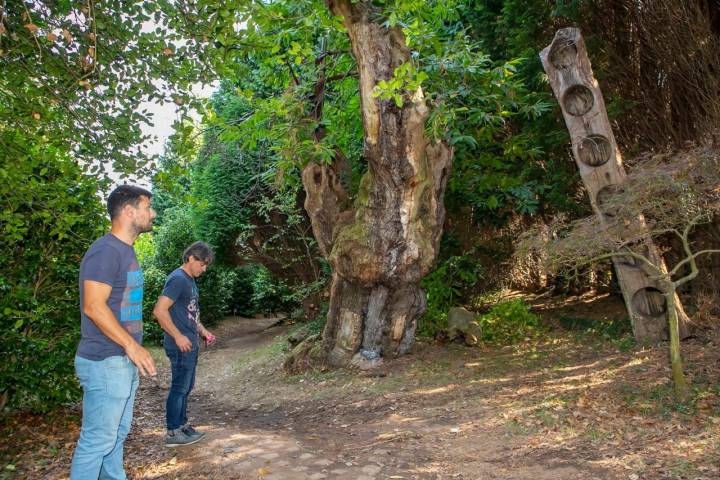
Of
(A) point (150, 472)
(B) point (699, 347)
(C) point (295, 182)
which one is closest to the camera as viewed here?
(A) point (150, 472)

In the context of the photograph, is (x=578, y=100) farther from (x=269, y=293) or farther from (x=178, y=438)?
(x=269, y=293)

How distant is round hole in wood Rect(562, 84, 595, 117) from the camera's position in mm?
Answer: 8000

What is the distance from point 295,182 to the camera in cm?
1090

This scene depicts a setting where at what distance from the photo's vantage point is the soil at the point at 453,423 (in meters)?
4.62

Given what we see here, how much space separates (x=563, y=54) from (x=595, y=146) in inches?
51.3

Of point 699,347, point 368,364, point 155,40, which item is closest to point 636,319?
point 699,347

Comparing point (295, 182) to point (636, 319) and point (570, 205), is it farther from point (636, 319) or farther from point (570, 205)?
point (636, 319)

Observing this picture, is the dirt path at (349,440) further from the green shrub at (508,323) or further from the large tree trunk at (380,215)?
the green shrub at (508,323)

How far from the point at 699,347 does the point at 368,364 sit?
4328mm

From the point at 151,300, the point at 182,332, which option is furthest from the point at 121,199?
the point at 151,300

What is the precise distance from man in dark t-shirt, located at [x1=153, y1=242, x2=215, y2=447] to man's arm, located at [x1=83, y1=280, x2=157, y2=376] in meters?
1.71

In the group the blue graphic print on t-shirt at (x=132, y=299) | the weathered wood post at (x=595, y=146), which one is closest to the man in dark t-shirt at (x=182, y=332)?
the blue graphic print on t-shirt at (x=132, y=299)

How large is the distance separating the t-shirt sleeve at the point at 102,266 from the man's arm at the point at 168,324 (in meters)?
1.57

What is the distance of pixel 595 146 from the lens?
7953mm
